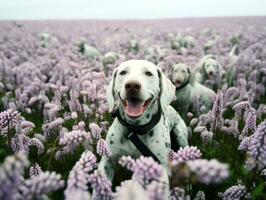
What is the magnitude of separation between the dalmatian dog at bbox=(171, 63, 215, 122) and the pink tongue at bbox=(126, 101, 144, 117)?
3874 millimetres

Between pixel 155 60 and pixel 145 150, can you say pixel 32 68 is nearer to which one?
pixel 155 60

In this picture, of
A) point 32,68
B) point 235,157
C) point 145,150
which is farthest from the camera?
point 32,68

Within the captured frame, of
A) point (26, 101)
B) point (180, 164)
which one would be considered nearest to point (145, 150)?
point (180, 164)

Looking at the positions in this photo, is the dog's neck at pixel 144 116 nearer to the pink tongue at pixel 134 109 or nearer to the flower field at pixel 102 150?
the pink tongue at pixel 134 109

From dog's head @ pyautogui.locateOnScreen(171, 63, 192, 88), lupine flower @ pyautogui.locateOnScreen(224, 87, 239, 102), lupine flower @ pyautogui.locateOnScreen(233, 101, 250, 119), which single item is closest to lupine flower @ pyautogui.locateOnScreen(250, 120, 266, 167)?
lupine flower @ pyautogui.locateOnScreen(233, 101, 250, 119)

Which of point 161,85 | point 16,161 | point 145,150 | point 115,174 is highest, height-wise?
point 16,161

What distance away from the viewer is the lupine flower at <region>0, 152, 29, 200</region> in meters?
1.59

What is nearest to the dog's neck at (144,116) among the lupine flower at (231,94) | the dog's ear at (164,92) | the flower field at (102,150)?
the dog's ear at (164,92)

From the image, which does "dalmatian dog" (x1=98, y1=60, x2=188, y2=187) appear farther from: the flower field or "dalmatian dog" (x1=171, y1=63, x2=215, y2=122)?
"dalmatian dog" (x1=171, y1=63, x2=215, y2=122)

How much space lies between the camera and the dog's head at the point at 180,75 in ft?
28.3

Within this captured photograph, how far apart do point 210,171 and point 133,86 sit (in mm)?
2754

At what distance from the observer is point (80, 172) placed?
1938mm

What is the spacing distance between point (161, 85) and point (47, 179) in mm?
3302

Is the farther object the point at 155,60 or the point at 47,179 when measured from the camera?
the point at 155,60
